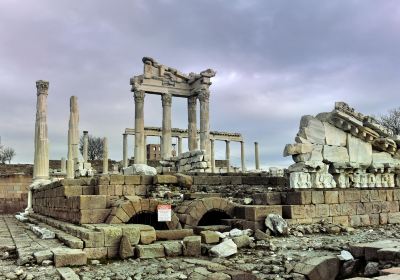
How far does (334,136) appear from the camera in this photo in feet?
38.7

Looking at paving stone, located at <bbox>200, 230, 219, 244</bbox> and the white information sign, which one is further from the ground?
the white information sign

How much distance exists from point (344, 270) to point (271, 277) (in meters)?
1.29

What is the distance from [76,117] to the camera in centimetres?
2239

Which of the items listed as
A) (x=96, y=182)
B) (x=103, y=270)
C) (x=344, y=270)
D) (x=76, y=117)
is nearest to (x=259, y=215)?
(x=344, y=270)

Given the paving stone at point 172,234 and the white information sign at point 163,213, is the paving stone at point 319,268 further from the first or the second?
the white information sign at point 163,213

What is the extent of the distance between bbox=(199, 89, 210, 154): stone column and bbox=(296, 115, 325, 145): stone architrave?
614 inches

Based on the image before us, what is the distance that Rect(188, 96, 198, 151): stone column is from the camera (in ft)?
90.2

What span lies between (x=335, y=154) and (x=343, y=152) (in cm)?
40

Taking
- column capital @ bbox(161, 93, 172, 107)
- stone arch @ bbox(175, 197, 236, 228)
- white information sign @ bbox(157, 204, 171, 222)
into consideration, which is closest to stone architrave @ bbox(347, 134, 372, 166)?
stone arch @ bbox(175, 197, 236, 228)

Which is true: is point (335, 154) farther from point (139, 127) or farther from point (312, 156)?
point (139, 127)

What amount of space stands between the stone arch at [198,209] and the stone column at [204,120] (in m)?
16.6

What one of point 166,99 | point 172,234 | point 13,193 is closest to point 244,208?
point 172,234

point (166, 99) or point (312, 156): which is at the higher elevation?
point (166, 99)

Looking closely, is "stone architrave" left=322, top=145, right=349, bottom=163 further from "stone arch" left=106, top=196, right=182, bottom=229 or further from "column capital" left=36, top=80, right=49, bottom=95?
"column capital" left=36, top=80, right=49, bottom=95
